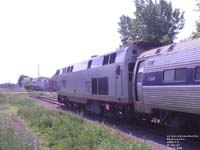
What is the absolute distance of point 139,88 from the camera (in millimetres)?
17328

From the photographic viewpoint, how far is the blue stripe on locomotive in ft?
43.7

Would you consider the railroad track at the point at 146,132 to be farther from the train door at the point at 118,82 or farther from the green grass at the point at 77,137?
the train door at the point at 118,82

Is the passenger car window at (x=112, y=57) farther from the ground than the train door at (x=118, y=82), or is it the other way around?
the passenger car window at (x=112, y=57)

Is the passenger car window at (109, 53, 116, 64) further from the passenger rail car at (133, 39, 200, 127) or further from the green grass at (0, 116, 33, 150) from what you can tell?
the green grass at (0, 116, 33, 150)

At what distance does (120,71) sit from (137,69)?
217cm

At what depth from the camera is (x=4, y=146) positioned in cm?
1114

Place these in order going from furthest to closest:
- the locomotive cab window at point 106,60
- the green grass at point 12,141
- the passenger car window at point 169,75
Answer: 1. the locomotive cab window at point 106,60
2. the passenger car window at point 169,75
3. the green grass at point 12,141

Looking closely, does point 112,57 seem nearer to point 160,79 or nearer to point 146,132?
point 146,132

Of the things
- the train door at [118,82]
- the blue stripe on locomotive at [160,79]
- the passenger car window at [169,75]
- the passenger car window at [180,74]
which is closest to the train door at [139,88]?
the blue stripe on locomotive at [160,79]

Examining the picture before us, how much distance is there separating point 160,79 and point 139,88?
2100 mm

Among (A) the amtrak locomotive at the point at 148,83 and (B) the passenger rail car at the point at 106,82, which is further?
(B) the passenger rail car at the point at 106,82

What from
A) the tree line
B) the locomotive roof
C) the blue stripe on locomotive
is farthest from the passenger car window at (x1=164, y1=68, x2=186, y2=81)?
the tree line

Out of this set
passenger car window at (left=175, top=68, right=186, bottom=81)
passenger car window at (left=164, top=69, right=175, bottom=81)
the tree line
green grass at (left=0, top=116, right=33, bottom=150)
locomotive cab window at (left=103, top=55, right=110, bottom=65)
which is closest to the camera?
green grass at (left=0, top=116, right=33, bottom=150)

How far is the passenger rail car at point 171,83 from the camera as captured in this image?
525 inches
